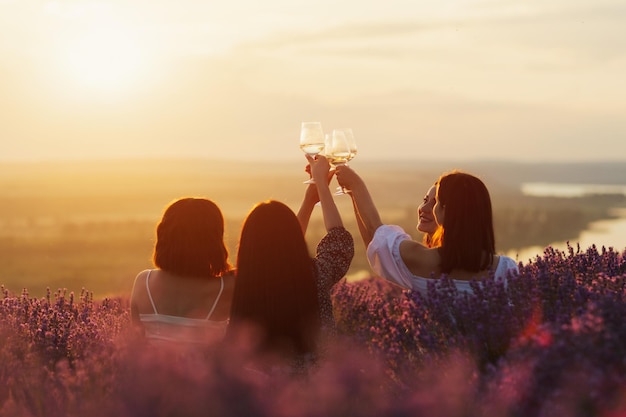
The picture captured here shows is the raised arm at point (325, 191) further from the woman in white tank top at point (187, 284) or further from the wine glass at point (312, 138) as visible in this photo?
the woman in white tank top at point (187, 284)

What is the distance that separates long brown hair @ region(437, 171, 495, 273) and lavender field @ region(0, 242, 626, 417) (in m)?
0.20

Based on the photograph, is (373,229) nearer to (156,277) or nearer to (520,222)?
(156,277)

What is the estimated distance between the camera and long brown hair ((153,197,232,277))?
16.2 feet

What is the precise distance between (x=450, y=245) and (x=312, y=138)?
4.42ft

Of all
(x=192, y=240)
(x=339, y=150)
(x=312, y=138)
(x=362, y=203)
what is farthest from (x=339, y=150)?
(x=192, y=240)

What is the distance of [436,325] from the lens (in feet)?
14.9

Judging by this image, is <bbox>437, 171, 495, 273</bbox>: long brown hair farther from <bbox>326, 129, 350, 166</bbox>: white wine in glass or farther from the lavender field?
<bbox>326, 129, 350, 166</bbox>: white wine in glass

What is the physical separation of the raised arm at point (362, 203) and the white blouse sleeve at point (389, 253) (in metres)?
0.09

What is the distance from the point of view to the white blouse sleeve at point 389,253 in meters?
5.10

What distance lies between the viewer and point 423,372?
4223 mm

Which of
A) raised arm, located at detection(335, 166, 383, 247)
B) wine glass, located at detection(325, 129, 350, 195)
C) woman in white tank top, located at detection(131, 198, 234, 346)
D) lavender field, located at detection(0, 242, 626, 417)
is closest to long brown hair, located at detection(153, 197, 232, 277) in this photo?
woman in white tank top, located at detection(131, 198, 234, 346)

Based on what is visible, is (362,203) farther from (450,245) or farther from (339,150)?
(339,150)

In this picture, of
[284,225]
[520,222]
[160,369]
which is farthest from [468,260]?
[520,222]

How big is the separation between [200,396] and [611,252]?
3525 millimetres
